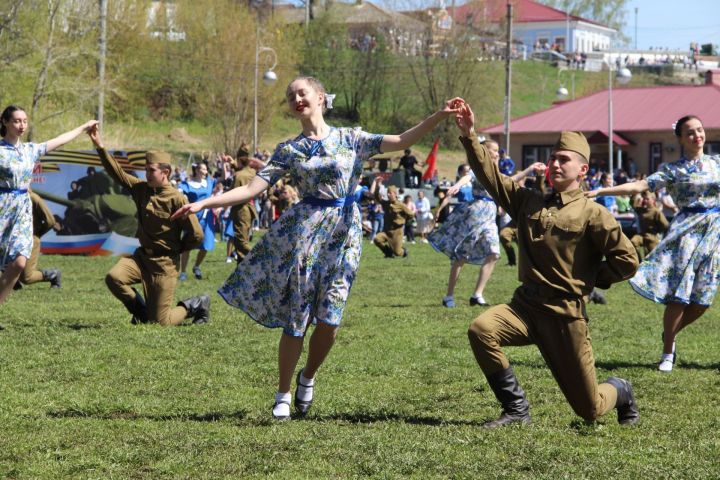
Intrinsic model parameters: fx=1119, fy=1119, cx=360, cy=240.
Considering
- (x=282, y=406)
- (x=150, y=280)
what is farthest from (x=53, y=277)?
(x=282, y=406)

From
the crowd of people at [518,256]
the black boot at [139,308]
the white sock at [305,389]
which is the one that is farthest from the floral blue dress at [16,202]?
the white sock at [305,389]

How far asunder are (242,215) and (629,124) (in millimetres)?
40576

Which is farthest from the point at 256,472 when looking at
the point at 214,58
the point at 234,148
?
the point at 214,58

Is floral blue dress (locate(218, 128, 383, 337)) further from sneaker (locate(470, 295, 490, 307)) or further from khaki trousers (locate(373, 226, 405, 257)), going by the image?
khaki trousers (locate(373, 226, 405, 257))

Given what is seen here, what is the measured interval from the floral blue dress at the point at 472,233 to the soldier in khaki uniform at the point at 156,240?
3656 mm

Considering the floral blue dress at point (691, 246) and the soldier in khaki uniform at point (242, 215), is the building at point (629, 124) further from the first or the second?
the floral blue dress at point (691, 246)

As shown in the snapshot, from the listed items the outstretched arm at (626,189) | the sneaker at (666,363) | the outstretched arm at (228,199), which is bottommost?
the sneaker at (666,363)

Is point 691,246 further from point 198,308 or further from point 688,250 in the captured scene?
point 198,308

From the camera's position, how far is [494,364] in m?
6.39

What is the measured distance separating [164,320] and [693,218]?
527 cm

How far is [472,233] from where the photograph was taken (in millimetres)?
13555

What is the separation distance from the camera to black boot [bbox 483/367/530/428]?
6453 millimetres

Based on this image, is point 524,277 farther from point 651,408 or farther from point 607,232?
point 651,408

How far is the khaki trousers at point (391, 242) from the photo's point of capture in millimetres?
24911
